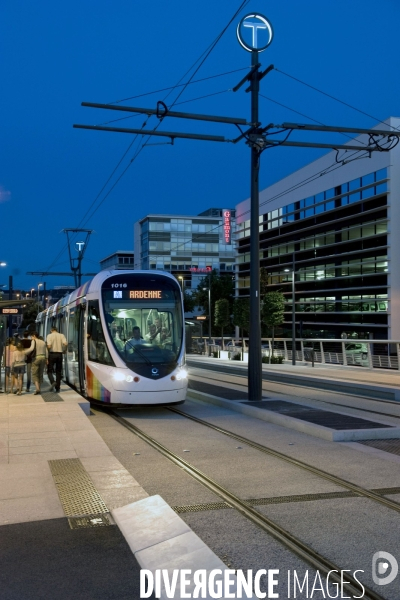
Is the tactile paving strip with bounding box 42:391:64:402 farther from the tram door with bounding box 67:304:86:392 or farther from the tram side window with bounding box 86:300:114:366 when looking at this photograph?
the tram side window with bounding box 86:300:114:366

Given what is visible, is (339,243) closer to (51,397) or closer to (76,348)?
(76,348)

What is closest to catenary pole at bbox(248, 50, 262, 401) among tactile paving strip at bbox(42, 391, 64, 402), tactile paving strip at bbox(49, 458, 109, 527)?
tactile paving strip at bbox(42, 391, 64, 402)

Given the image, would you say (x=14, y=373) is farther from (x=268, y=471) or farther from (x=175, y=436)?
(x=268, y=471)

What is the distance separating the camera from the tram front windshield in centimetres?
1373

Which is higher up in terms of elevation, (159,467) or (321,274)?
(321,274)

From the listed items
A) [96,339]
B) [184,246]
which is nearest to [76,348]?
[96,339]

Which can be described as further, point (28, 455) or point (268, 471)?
point (28, 455)

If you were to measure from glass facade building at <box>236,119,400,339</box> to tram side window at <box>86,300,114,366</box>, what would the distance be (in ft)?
136

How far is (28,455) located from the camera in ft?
29.3

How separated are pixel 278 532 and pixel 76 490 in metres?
2.49

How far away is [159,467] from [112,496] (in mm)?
1906

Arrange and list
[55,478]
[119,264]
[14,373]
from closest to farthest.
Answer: [55,478]
[14,373]
[119,264]

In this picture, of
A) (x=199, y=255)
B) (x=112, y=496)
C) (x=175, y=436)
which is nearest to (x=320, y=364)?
(x=175, y=436)

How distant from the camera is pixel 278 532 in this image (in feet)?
18.9
